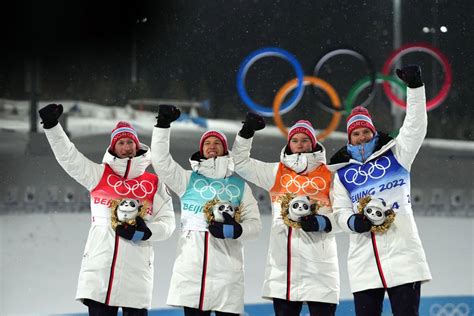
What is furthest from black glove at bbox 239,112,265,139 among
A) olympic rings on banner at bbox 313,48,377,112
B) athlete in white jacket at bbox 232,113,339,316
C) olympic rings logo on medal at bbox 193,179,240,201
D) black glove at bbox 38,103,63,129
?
olympic rings on banner at bbox 313,48,377,112

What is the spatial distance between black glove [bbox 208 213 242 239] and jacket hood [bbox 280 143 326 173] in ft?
1.24

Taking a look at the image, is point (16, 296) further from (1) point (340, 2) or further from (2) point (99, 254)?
(1) point (340, 2)

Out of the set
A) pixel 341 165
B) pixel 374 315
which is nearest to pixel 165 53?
pixel 341 165

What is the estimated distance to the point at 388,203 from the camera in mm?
3916

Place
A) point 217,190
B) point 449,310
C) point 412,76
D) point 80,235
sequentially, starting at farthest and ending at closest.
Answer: point 80,235 → point 449,310 → point 217,190 → point 412,76

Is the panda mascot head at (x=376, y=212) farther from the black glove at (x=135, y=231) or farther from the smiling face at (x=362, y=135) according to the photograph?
the black glove at (x=135, y=231)

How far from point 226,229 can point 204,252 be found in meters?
0.17

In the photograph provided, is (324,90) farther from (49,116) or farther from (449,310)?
(49,116)

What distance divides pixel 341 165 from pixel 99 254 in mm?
1140

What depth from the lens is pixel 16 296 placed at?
17.3 feet

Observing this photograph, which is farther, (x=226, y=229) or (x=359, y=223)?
(x=226, y=229)

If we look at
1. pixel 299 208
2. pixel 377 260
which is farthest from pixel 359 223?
pixel 299 208

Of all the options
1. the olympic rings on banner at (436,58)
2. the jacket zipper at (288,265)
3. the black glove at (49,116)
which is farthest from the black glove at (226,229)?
the olympic rings on banner at (436,58)

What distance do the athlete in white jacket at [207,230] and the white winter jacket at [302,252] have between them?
125 millimetres
